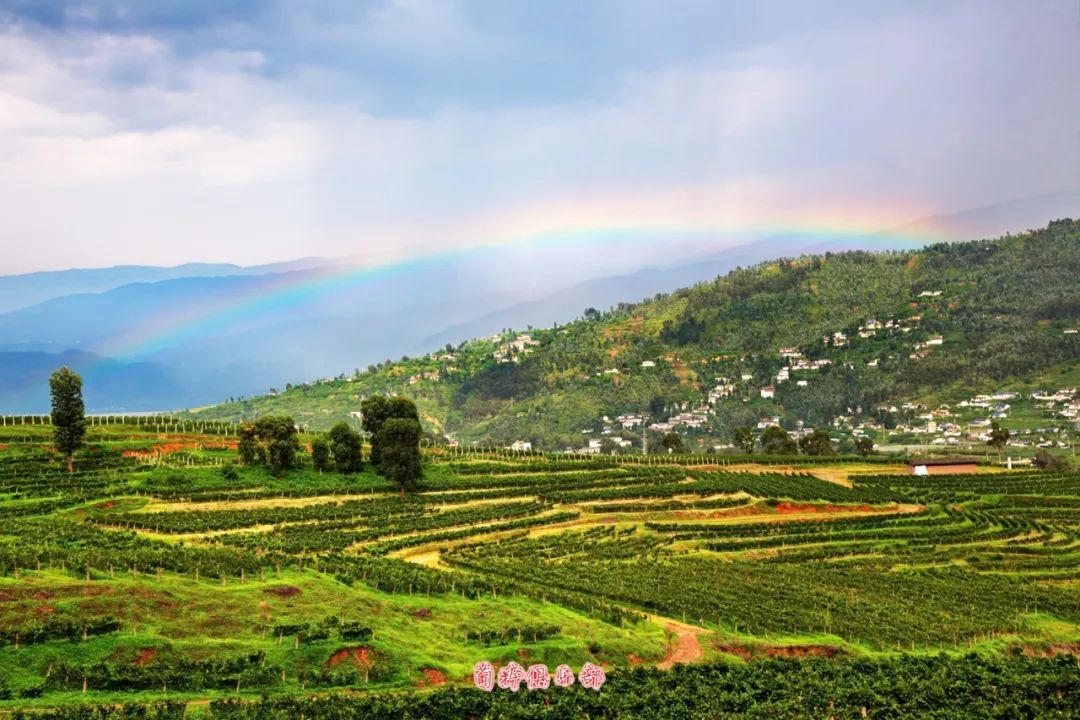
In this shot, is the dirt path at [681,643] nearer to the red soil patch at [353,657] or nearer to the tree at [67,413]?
the red soil patch at [353,657]

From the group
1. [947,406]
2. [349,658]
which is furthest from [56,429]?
[947,406]

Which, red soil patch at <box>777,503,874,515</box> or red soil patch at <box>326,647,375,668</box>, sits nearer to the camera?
red soil patch at <box>326,647,375,668</box>

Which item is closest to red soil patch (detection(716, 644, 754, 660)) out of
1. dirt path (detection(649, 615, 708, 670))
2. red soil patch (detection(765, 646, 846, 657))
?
red soil patch (detection(765, 646, 846, 657))

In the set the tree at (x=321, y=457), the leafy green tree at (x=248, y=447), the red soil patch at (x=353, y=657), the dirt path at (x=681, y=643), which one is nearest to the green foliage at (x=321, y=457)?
the tree at (x=321, y=457)

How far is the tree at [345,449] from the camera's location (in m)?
85.6

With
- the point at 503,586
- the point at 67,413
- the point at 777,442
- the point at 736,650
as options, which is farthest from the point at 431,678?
the point at 777,442

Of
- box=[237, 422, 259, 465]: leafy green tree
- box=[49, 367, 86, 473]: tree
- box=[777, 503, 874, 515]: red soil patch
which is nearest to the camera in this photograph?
box=[49, 367, 86, 473]: tree

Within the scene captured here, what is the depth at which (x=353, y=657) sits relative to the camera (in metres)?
34.8

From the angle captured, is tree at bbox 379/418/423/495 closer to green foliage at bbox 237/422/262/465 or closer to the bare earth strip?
the bare earth strip

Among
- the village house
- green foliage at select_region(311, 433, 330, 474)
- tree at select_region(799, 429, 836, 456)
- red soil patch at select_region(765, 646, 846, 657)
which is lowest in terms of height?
red soil patch at select_region(765, 646, 846, 657)

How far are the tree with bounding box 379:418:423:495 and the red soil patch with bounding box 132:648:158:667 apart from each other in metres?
48.1

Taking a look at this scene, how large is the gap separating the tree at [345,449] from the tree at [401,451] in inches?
206

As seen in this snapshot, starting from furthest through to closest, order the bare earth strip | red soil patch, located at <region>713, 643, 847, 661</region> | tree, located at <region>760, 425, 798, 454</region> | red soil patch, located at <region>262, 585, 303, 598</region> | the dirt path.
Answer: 1. tree, located at <region>760, 425, 798, 454</region>
2. the bare earth strip
3. red soil patch, located at <region>713, 643, 847, 661</region>
4. red soil patch, located at <region>262, 585, 303, 598</region>
5. the dirt path

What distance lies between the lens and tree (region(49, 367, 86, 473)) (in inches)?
2943
